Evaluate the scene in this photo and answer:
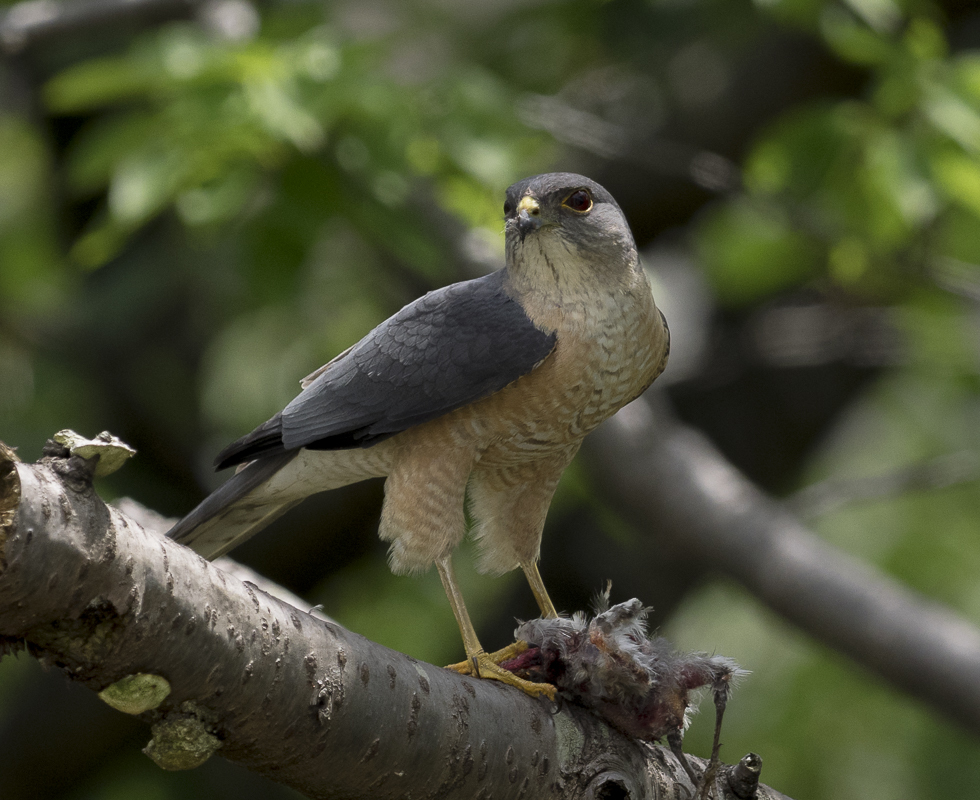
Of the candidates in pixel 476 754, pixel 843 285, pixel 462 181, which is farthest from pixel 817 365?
pixel 476 754

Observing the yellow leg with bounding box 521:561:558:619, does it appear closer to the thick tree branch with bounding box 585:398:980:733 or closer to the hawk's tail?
the hawk's tail

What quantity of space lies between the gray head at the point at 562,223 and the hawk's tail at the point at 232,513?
1.07 meters

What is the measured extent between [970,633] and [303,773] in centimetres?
433

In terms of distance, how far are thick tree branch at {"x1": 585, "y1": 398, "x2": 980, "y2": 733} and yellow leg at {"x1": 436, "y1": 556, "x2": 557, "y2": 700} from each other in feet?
8.69

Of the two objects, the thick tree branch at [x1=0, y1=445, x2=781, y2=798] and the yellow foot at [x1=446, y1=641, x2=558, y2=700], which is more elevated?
the thick tree branch at [x1=0, y1=445, x2=781, y2=798]

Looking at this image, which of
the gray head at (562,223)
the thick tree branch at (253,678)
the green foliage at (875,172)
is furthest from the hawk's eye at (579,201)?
the green foliage at (875,172)

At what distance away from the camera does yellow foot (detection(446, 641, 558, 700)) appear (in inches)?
117

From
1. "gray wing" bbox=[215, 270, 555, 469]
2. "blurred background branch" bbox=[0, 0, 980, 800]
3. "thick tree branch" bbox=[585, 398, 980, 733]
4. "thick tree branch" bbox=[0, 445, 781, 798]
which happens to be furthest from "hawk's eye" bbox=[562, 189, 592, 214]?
"thick tree branch" bbox=[585, 398, 980, 733]

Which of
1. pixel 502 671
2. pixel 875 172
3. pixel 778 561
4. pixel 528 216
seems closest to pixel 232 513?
pixel 502 671

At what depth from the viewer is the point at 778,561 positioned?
19.3 feet

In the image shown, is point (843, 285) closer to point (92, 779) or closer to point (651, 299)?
point (651, 299)

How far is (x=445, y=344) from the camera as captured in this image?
3.40 m

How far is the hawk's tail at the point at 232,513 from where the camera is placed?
3.54 meters

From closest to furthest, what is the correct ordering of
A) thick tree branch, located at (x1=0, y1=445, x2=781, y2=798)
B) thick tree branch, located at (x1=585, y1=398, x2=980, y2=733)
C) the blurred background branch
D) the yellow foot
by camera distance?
thick tree branch, located at (x1=0, y1=445, x2=781, y2=798)
the yellow foot
the blurred background branch
thick tree branch, located at (x1=585, y1=398, x2=980, y2=733)
